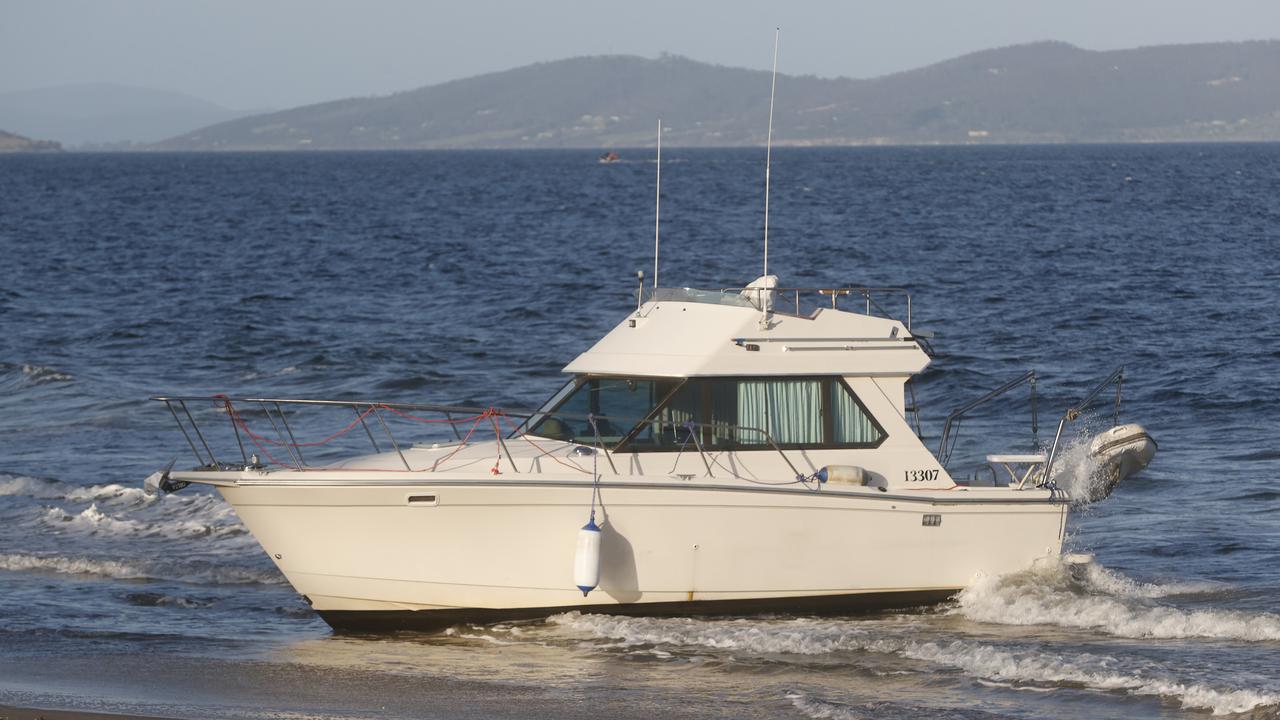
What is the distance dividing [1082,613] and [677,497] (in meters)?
3.27

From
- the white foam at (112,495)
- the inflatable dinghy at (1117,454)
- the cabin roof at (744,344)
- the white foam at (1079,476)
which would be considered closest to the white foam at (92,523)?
the white foam at (112,495)

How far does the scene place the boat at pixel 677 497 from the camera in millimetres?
10883

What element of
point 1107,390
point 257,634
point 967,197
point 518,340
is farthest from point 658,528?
point 967,197

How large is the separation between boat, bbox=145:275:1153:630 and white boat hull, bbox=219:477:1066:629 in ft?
0.05

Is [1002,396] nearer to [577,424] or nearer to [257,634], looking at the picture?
[577,424]

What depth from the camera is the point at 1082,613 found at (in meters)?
11.8

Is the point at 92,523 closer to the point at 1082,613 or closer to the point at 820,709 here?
the point at 820,709

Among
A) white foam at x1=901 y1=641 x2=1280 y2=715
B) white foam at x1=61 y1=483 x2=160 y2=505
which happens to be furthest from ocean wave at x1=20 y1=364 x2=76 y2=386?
white foam at x1=901 y1=641 x2=1280 y2=715

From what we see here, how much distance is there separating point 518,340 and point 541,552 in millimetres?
15166

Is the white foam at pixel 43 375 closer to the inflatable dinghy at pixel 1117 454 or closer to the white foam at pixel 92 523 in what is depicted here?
the white foam at pixel 92 523

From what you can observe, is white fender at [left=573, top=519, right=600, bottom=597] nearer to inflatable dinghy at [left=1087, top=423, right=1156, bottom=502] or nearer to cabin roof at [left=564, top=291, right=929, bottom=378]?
cabin roof at [left=564, top=291, right=929, bottom=378]

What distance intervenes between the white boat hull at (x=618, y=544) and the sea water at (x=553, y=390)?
0.81ft

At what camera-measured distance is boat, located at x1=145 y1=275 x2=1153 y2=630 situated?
10.9 meters

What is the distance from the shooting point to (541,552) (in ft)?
36.3
